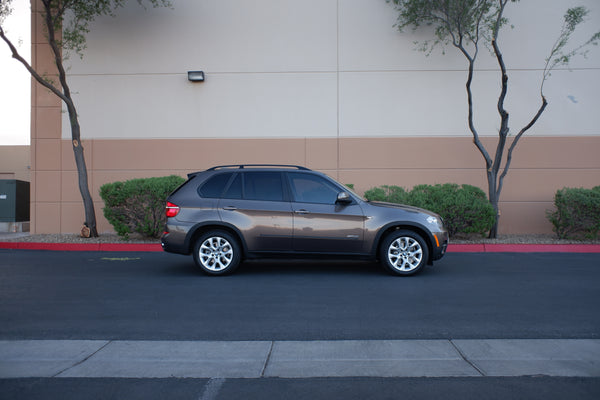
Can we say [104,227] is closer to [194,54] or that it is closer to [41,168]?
[41,168]

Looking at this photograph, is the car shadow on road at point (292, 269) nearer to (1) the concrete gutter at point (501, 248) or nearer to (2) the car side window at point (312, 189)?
(2) the car side window at point (312, 189)

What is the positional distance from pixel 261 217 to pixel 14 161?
26337mm

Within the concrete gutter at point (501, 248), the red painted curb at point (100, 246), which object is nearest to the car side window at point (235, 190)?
the red painted curb at point (100, 246)

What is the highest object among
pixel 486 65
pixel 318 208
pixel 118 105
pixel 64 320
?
pixel 486 65

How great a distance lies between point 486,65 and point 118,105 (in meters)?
10.6

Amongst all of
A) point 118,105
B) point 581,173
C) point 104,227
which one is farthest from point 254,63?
point 581,173

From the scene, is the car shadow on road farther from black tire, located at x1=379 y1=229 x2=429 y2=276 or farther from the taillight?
the taillight

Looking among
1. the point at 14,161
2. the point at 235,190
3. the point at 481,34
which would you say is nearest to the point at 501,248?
the point at 481,34

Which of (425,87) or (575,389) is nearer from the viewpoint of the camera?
(575,389)

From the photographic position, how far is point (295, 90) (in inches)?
543

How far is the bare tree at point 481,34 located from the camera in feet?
38.4

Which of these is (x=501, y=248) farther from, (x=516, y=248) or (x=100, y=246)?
(x=100, y=246)

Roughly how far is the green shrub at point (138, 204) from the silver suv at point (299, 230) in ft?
13.0

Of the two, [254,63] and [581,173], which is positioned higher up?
[254,63]
